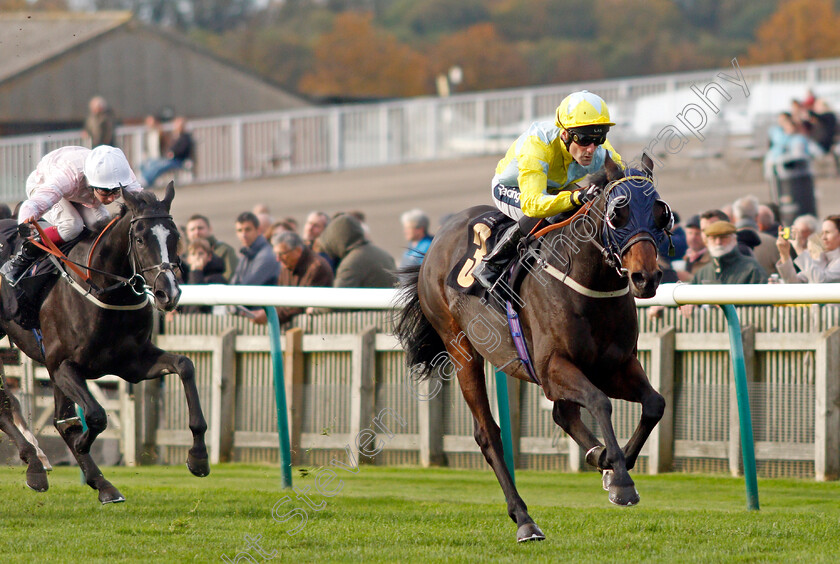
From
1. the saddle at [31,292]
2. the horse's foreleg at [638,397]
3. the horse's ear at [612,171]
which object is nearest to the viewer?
the horse's ear at [612,171]

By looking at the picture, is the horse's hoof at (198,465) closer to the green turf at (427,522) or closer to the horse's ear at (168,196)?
the green turf at (427,522)

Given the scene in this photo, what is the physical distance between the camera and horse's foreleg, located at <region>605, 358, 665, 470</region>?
4.84 meters

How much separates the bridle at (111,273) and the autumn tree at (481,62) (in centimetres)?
4999

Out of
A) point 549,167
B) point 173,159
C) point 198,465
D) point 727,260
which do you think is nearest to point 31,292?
point 198,465

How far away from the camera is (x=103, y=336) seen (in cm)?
606

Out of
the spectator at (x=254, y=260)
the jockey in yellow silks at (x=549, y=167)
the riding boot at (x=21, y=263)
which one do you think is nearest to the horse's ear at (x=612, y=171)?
the jockey in yellow silks at (x=549, y=167)

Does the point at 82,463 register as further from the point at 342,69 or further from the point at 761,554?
the point at 342,69

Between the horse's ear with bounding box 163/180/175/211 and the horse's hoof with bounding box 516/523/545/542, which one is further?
the horse's ear with bounding box 163/180/175/211

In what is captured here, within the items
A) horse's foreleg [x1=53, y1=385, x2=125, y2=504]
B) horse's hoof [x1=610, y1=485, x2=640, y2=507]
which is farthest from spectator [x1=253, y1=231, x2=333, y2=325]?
horse's hoof [x1=610, y1=485, x2=640, y2=507]

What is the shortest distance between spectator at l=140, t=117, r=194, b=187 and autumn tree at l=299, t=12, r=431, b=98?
35273mm

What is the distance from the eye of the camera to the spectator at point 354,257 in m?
8.59

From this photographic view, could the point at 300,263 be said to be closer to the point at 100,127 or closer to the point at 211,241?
the point at 211,241

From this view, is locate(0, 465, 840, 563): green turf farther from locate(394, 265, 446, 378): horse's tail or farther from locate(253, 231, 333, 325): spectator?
locate(253, 231, 333, 325): spectator

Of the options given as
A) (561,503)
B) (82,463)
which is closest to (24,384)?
(82,463)
